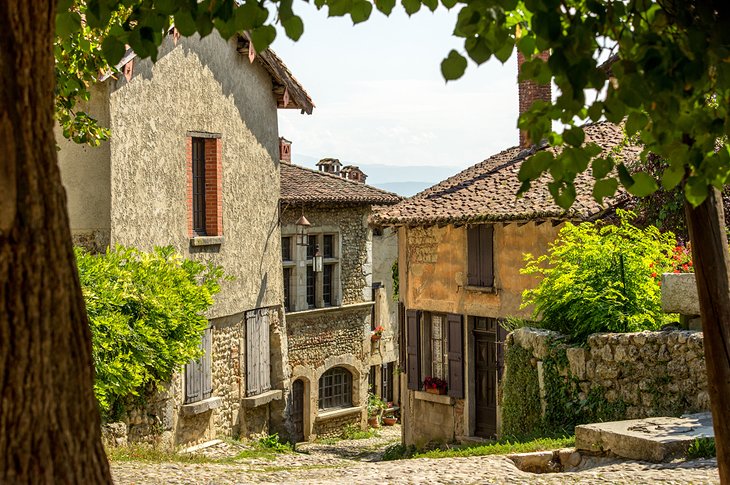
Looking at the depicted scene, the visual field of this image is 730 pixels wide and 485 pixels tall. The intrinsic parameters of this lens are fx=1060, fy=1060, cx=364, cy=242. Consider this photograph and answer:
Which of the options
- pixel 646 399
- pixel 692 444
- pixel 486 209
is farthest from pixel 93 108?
pixel 692 444

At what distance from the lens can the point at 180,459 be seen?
1270 centimetres

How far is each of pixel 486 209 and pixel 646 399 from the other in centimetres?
830

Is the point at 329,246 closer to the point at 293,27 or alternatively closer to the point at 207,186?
the point at 207,186

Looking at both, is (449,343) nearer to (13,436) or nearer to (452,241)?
(452,241)

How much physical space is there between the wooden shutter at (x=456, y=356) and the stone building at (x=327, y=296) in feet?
16.7

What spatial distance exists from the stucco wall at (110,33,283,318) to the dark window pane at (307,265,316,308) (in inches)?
158

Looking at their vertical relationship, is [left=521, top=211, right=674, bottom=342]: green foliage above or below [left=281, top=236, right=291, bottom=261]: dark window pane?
below

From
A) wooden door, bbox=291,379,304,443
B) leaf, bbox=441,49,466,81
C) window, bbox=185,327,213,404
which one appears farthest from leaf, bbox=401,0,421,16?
wooden door, bbox=291,379,304,443

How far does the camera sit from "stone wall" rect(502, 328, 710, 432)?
1095 cm

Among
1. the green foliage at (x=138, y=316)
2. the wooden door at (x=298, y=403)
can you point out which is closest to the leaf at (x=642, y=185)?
the green foliage at (x=138, y=316)

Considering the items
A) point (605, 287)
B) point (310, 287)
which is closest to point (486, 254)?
point (310, 287)

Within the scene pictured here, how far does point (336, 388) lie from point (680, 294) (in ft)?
55.1

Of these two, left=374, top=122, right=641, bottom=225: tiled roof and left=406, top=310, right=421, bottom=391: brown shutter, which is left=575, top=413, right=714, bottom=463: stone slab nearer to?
left=374, top=122, right=641, bottom=225: tiled roof

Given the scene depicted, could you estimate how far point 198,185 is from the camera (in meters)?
18.7
